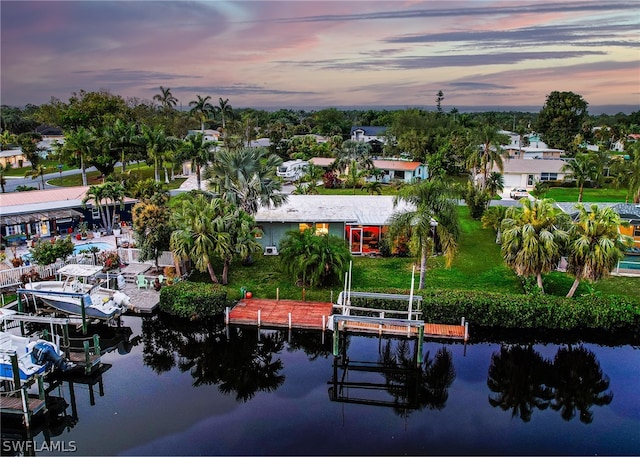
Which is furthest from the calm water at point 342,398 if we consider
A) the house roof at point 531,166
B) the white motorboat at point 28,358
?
the house roof at point 531,166

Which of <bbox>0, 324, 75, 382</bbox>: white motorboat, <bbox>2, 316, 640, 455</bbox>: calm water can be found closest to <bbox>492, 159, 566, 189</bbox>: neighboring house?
<bbox>2, 316, 640, 455</bbox>: calm water

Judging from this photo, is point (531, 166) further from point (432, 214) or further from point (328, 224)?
point (432, 214)

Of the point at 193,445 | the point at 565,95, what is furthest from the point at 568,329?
the point at 565,95

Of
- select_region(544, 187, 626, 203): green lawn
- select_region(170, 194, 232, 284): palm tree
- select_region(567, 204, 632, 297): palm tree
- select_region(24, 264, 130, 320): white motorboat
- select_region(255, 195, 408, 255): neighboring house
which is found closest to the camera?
select_region(567, 204, 632, 297): palm tree

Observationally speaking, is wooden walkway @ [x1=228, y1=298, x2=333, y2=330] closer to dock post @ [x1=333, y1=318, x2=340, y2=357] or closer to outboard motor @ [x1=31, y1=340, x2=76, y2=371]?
dock post @ [x1=333, y1=318, x2=340, y2=357]

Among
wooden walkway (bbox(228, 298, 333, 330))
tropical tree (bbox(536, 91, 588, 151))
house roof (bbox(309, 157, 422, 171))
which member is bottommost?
wooden walkway (bbox(228, 298, 333, 330))

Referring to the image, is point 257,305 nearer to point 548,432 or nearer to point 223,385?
point 223,385

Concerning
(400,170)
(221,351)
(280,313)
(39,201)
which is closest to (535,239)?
(280,313)
